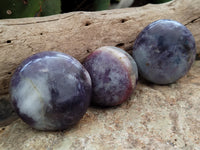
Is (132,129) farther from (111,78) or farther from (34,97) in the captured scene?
(34,97)

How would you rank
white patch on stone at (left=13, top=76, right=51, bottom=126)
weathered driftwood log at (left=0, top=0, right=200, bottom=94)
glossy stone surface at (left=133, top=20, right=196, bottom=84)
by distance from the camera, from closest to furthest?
white patch on stone at (left=13, top=76, right=51, bottom=126)
weathered driftwood log at (left=0, top=0, right=200, bottom=94)
glossy stone surface at (left=133, top=20, right=196, bottom=84)

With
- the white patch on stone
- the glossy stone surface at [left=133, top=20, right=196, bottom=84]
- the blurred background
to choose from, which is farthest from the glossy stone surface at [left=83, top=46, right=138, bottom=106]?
the blurred background

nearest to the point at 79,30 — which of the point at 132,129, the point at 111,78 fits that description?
the point at 111,78

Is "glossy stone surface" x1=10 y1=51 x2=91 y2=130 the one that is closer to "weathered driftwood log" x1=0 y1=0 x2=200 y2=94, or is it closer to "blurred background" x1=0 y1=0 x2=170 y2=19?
"weathered driftwood log" x1=0 y1=0 x2=200 y2=94

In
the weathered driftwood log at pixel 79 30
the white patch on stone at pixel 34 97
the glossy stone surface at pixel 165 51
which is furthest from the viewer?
the glossy stone surface at pixel 165 51

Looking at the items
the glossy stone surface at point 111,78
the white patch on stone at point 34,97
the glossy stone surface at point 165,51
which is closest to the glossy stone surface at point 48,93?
the white patch on stone at point 34,97

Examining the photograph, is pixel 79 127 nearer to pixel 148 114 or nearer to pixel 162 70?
pixel 148 114

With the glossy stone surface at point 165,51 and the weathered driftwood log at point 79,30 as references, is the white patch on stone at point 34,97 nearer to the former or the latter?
the weathered driftwood log at point 79,30
